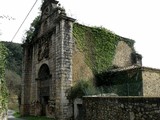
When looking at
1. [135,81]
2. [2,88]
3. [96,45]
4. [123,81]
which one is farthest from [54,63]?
[2,88]

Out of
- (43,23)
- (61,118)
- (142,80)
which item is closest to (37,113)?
(61,118)

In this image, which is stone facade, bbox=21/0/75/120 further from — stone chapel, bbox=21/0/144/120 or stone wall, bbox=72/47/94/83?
stone wall, bbox=72/47/94/83

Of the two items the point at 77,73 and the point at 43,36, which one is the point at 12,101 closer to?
the point at 43,36

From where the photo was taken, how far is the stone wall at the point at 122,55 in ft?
65.5

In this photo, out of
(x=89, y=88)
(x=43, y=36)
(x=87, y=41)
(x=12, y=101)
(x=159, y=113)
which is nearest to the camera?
(x=159, y=113)

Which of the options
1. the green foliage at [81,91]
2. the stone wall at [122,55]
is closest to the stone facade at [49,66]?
the green foliage at [81,91]

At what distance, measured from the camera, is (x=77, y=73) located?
16828mm

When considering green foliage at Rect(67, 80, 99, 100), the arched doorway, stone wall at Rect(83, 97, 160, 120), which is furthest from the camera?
the arched doorway

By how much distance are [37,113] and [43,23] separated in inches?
301

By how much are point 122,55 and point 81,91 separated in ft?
23.5

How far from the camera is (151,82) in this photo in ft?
52.8

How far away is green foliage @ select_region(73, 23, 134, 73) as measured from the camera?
17828 mm

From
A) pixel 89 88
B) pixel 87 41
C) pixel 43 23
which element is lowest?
pixel 89 88

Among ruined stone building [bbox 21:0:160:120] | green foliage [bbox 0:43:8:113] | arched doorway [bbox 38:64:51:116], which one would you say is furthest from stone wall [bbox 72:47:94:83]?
green foliage [bbox 0:43:8:113]
